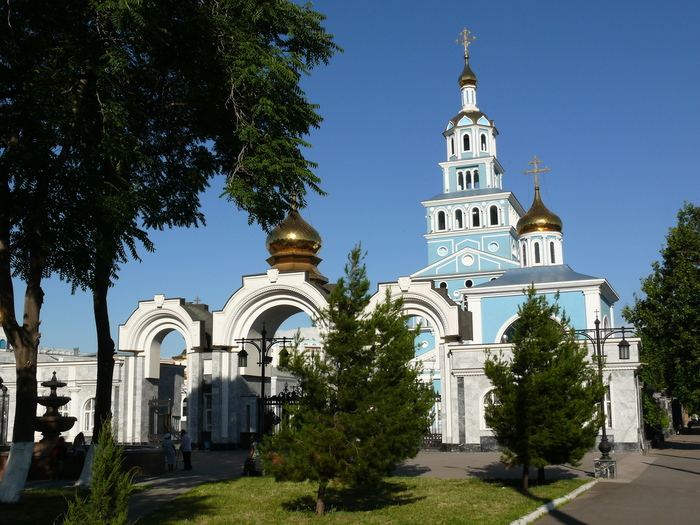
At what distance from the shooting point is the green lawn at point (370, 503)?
11.4m

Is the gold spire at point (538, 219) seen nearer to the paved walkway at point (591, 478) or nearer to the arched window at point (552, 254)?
the arched window at point (552, 254)

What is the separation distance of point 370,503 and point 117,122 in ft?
26.4

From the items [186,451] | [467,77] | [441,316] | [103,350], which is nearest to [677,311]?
[441,316]

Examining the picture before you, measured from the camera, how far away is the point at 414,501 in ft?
43.4

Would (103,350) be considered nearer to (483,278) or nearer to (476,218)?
(483,278)

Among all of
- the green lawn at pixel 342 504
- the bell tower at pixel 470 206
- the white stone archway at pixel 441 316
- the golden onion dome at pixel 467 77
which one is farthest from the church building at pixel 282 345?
the golden onion dome at pixel 467 77

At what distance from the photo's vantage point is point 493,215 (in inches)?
2272

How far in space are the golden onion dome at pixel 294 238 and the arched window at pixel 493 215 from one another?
86.8ft

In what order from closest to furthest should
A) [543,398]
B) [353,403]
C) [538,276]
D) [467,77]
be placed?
[353,403] < [543,398] < [538,276] < [467,77]

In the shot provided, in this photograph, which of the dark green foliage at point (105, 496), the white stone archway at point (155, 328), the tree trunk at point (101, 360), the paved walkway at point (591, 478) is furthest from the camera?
the white stone archway at point (155, 328)

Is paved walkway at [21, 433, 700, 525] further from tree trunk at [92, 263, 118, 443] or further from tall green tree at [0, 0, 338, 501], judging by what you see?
tall green tree at [0, 0, 338, 501]

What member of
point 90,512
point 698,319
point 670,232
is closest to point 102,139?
point 90,512

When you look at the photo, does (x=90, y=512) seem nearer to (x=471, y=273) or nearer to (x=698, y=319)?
(x=698, y=319)

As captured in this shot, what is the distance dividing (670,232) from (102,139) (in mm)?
23722
